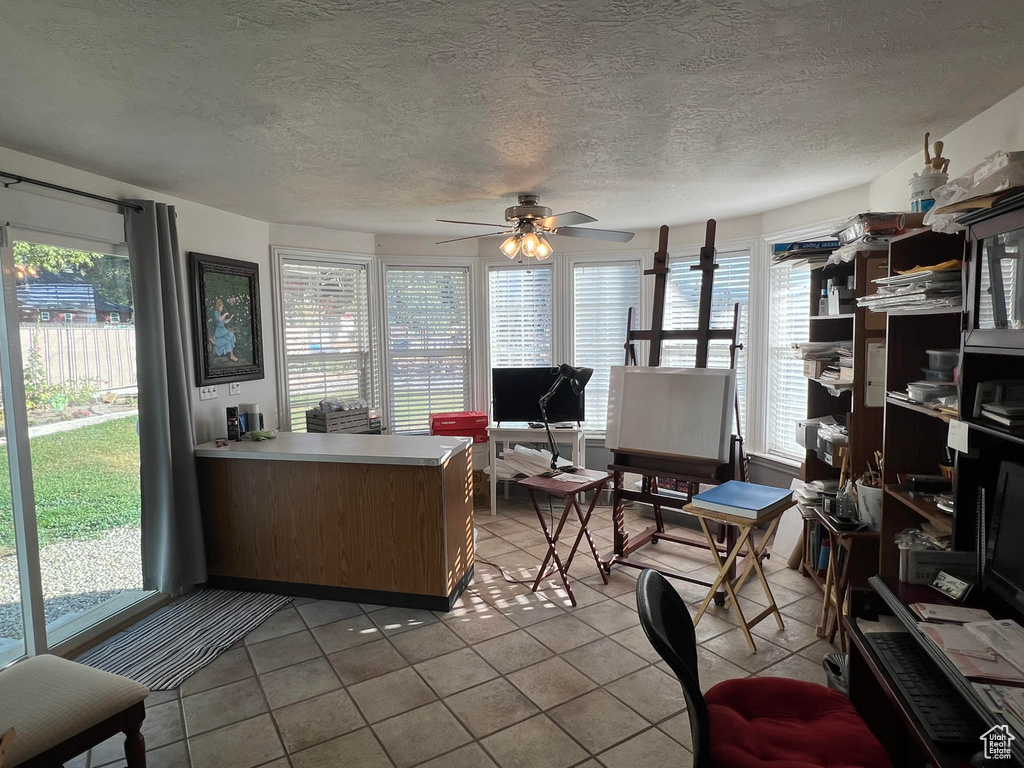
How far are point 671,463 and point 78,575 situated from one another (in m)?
3.22

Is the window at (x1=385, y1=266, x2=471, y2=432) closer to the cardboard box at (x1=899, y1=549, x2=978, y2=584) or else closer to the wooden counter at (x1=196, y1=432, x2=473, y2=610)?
the wooden counter at (x1=196, y1=432, x2=473, y2=610)

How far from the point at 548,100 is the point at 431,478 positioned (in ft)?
6.33

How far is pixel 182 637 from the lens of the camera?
9.86 ft

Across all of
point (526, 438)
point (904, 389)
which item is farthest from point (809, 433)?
point (526, 438)

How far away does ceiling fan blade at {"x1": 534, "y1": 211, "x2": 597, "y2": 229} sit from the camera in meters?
3.25

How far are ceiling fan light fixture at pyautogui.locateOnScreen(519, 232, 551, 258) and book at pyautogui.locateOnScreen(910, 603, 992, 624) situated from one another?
2507mm

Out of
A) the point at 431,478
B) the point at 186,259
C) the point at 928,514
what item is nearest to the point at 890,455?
the point at 928,514

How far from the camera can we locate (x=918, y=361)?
7.80 feet

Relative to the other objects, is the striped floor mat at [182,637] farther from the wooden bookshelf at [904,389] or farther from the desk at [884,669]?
the wooden bookshelf at [904,389]

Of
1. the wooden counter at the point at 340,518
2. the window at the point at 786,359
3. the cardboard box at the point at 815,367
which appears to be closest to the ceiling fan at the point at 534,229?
the wooden counter at the point at 340,518

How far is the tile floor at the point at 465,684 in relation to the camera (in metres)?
2.17

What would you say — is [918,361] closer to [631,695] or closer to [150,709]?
[631,695]

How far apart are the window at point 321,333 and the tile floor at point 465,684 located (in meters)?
1.90

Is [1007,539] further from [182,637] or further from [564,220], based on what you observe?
[182,637]
